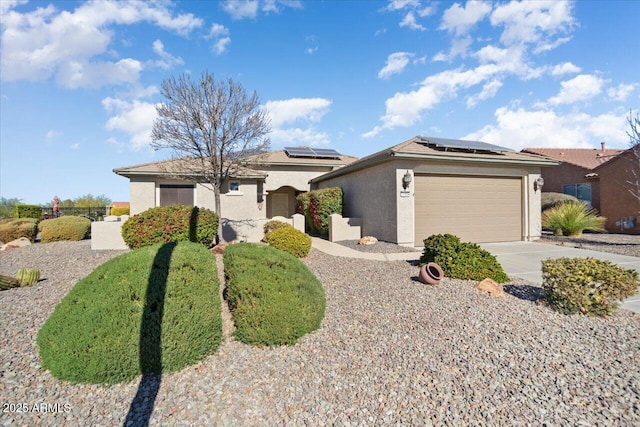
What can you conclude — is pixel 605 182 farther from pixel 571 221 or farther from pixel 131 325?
pixel 131 325

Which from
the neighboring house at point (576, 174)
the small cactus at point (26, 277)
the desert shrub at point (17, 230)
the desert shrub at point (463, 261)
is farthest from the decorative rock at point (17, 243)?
the neighboring house at point (576, 174)

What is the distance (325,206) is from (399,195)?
13.1 feet

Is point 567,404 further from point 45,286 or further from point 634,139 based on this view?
point 634,139

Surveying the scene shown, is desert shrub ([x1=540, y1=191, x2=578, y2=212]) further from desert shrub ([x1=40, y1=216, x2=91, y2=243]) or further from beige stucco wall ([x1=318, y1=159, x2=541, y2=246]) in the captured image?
desert shrub ([x1=40, y1=216, x2=91, y2=243])

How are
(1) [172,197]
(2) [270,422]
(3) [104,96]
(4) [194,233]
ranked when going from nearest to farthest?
(2) [270,422] → (4) [194,233] → (3) [104,96] → (1) [172,197]

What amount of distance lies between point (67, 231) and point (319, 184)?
12.3m

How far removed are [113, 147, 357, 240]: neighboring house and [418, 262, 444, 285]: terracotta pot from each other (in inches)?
286

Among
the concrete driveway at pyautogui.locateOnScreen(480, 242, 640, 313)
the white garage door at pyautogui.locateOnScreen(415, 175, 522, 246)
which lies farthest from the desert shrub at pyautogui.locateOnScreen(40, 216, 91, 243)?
the concrete driveway at pyautogui.locateOnScreen(480, 242, 640, 313)

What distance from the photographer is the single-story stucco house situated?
10891 millimetres

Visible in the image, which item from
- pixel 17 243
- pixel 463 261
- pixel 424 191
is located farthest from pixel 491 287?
pixel 17 243

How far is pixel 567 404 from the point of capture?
280cm

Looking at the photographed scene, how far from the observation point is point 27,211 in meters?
17.0

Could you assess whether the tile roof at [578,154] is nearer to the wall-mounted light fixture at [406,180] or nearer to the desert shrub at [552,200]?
the desert shrub at [552,200]

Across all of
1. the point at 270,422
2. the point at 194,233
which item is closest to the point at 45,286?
the point at 194,233
